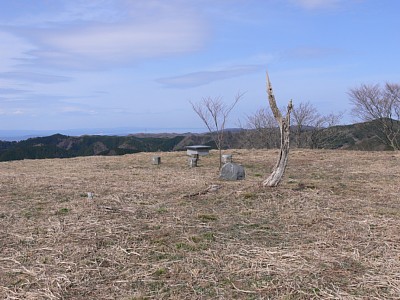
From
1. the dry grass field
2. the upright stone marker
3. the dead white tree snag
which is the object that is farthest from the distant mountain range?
the dry grass field

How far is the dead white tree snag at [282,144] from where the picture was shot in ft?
21.4

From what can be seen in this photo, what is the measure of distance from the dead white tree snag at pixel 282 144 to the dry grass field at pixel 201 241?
0.94 ft

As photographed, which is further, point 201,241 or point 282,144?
point 282,144

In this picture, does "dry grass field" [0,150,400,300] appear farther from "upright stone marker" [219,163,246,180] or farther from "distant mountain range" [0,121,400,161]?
"distant mountain range" [0,121,400,161]

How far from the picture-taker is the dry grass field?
2.89m

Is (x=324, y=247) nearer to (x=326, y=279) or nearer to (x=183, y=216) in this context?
(x=326, y=279)

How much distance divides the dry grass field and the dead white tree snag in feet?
0.94

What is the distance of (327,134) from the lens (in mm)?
24047

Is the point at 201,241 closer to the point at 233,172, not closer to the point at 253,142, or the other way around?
the point at 233,172

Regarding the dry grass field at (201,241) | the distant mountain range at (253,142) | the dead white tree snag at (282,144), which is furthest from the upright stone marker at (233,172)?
the distant mountain range at (253,142)

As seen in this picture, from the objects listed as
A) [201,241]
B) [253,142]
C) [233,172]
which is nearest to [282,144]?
[233,172]

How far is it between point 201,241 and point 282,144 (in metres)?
3.28

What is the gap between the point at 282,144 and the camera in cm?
668

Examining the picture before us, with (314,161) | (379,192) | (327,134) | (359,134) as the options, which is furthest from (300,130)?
(379,192)
